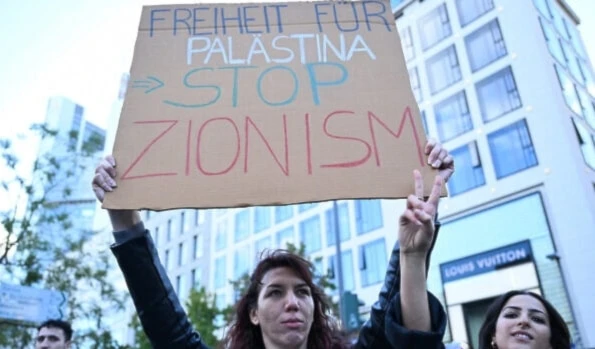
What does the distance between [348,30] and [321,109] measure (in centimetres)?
53

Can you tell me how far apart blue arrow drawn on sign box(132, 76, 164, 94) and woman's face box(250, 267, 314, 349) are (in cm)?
97

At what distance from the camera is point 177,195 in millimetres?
1974

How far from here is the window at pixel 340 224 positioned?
25.1 meters

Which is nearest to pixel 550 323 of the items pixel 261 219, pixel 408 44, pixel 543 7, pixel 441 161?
pixel 441 161

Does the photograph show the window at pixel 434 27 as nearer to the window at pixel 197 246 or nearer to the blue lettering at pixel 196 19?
the blue lettering at pixel 196 19

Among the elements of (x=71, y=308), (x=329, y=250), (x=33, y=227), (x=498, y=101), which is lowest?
(x=71, y=308)

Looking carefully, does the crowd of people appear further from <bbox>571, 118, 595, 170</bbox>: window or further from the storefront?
<bbox>571, 118, 595, 170</bbox>: window

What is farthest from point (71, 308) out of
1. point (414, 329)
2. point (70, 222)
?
point (414, 329)

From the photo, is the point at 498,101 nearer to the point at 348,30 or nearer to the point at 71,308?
the point at 71,308

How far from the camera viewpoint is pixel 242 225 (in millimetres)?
33312

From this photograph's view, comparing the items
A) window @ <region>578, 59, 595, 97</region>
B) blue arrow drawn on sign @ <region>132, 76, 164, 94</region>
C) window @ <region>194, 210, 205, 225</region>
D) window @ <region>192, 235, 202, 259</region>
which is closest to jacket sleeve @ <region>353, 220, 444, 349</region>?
blue arrow drawn on sign @ <region>132, 76, 164, 94</region>

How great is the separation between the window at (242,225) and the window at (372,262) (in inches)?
430

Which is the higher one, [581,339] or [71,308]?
[71,308]

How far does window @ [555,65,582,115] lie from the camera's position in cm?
1772
